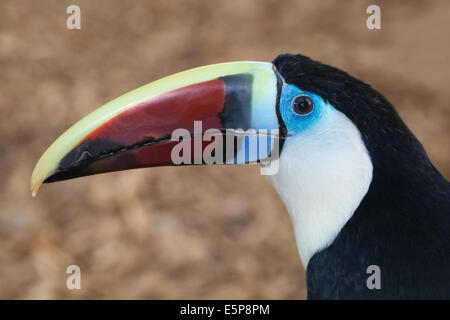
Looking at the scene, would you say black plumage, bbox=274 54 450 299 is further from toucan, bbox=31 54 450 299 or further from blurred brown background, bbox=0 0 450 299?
blurred brown background, bbox=0 0 450 299

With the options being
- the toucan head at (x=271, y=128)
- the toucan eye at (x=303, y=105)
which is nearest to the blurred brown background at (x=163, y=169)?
the toucan head at (x=271, y=128)

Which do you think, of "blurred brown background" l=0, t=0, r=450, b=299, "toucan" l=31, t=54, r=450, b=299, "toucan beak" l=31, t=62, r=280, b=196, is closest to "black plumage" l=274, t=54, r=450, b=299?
"toucan" l=31, t=54, r=450, b=299

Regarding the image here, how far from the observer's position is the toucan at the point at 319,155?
66.0 inches

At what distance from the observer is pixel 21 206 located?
3684 millimetres

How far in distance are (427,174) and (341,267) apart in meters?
0.33

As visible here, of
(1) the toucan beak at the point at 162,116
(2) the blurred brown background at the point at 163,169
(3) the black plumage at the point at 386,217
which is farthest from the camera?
(2) the blurred brown background at the point at 163,169

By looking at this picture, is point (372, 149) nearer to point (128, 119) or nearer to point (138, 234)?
point (128, 119)

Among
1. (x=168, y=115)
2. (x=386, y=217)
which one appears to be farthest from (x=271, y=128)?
(x=386, y=217)

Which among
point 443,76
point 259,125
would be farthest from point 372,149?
point 443,76

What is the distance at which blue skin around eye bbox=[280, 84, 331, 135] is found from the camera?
5.79ft

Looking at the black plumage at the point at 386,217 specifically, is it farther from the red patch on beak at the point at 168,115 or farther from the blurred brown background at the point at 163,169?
the blurred brown background at the point at 163,169

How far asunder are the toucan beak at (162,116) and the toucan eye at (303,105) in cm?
6

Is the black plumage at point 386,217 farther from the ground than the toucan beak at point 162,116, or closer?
closer

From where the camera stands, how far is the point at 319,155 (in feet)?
5.78
